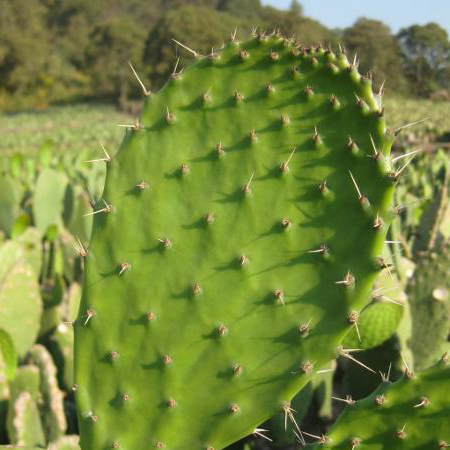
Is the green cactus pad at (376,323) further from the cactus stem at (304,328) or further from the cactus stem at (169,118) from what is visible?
the cactus stem at (169,118)

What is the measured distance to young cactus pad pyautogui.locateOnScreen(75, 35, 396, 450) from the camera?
39.3 inches

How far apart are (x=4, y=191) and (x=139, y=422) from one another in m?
2.15

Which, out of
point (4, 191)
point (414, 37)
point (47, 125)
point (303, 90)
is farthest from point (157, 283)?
point (47, 125)

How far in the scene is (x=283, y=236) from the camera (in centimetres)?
102

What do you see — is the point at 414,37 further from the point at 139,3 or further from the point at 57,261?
the point at 139,3

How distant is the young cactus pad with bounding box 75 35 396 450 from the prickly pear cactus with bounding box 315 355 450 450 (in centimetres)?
9

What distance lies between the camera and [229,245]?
1.04 metres

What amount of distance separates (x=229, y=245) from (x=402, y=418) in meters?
0.34

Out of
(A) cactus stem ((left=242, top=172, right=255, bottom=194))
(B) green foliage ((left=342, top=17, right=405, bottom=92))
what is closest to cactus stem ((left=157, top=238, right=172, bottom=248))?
(A) cactus stem ((left=242, top=172, right=255, bottom=194))

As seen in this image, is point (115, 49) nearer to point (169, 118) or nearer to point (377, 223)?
point (169, 118)

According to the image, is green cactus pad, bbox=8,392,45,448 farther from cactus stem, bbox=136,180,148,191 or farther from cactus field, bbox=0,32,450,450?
cactus stem, bbox=136,180,148,191

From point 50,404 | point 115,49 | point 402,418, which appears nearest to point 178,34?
point 115,49

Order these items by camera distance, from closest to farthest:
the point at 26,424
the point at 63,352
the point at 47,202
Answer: the point at 26,424 → the point at 63,352 → the point at 47,202

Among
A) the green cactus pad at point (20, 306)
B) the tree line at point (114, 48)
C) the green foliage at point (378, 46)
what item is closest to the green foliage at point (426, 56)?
the tree line at point (114, 48)
